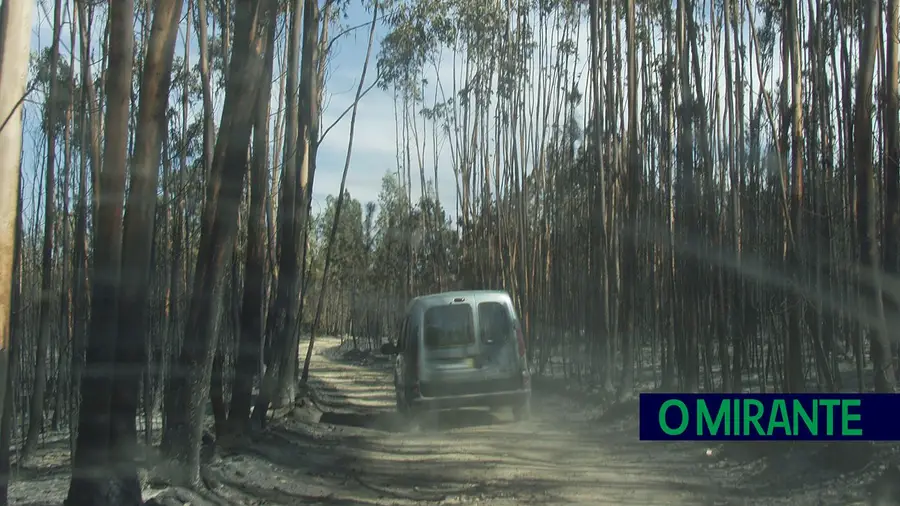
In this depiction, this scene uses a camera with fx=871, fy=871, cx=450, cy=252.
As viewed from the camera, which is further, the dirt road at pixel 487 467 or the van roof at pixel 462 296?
the van roof at pixel 462 296

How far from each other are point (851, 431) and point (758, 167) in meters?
3.18

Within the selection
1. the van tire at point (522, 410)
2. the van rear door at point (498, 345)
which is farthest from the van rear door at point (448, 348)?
the van tire at point (522, 410)

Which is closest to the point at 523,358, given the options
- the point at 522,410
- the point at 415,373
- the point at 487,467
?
the point at 522,410

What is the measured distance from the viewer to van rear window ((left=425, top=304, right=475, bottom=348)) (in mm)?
12266

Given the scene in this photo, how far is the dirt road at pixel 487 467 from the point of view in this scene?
735 centimetres

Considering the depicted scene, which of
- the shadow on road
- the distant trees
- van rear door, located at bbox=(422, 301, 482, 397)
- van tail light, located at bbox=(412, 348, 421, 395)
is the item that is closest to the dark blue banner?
the distant trees

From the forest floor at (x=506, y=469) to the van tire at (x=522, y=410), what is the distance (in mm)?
122

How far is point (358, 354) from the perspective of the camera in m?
38.7

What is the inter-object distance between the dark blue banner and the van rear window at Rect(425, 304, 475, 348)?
14.5 feet

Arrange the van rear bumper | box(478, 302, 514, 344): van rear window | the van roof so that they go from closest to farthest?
1. the van rear bumper
2. box(478, 302, 514, 344): van rear window
3. the van roof

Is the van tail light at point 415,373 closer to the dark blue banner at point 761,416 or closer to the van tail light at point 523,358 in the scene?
the van tail light at point 523,358

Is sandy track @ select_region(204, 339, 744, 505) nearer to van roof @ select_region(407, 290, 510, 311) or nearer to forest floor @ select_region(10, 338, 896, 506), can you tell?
forest floor @ select_region(10, 338, 896, 506)

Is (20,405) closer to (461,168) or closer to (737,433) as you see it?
(737,433)

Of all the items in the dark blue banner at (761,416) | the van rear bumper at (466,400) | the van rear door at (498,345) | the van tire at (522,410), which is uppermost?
the van rear door at (498,345)
